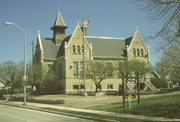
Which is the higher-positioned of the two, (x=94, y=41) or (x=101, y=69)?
(x=94, y=41)

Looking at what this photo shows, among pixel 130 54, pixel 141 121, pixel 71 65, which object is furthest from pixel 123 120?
pixel 130 54

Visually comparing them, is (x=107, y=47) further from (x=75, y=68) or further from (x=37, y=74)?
(x=37, y=74)

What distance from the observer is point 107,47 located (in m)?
65.4

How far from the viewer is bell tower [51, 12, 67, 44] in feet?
213

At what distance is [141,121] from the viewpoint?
15375 mm

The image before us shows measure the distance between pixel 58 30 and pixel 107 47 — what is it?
11.9m

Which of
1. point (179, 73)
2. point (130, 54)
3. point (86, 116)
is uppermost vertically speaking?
point (130, 54)

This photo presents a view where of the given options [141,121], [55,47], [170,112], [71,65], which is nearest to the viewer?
[141,121]

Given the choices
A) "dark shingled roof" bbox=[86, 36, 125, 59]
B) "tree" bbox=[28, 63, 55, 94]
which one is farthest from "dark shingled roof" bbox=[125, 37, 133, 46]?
"tree" bbox=[28, 63, 55, 94]

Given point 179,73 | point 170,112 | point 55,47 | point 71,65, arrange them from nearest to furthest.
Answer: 1. point 170,112
2. point 179,73
3. point 71,65
4. point 55,47

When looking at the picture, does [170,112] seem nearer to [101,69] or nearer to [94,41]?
[101,69]

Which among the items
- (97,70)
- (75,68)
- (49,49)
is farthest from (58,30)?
(97,70)

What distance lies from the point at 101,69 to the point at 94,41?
51.7 ft

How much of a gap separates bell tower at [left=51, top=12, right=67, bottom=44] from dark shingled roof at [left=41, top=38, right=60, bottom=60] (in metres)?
1.24
